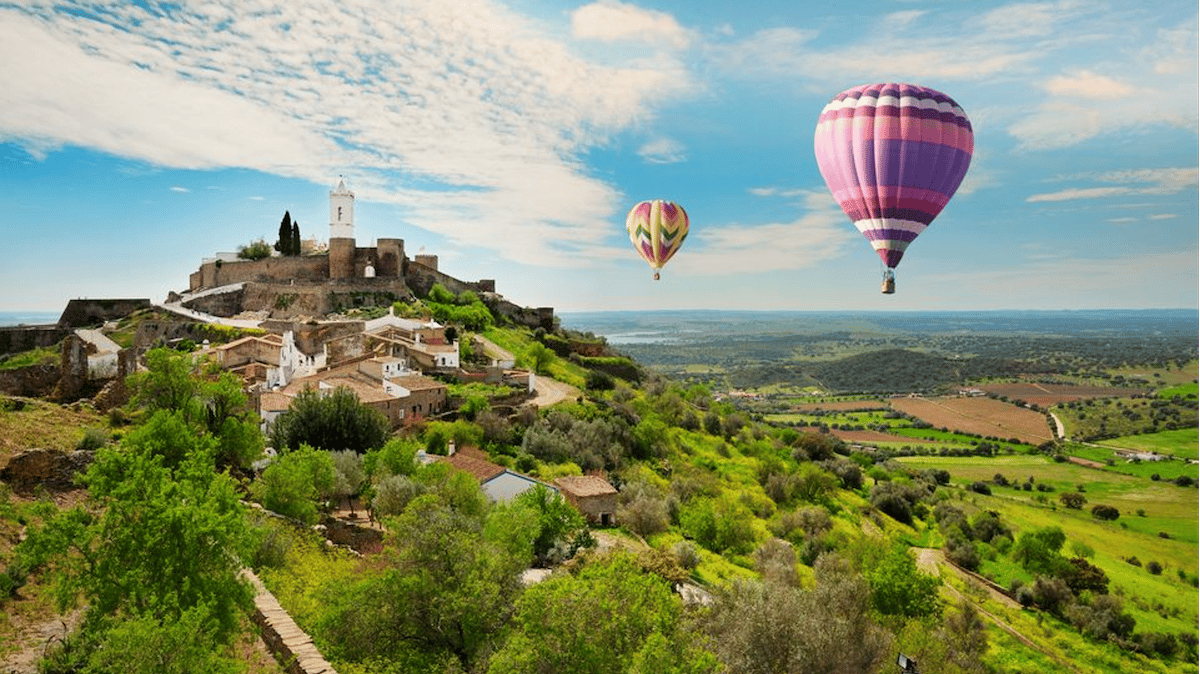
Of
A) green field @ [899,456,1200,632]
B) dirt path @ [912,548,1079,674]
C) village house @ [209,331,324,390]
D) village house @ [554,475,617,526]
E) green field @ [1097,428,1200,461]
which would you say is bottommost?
green field @ [899,456,1200,632]

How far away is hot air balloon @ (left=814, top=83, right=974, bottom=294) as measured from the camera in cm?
2016

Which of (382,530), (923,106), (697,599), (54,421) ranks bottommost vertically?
(697,599)

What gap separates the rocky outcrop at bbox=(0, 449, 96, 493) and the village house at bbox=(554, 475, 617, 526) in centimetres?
1481

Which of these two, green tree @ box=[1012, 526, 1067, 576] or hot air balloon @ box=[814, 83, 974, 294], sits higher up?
hot air balloon @ box=[814, 83, 974, 294]

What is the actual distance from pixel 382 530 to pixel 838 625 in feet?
37.4

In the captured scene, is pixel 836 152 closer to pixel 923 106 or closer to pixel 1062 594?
pixel 923 106

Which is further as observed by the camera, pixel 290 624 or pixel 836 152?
pixel 836 152

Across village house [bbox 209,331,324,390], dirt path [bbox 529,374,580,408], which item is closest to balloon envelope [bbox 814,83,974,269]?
dirt path [bbox 529,374,580,408]

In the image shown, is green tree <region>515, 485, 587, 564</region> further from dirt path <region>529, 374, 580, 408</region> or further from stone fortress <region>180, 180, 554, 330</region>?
stone fortress <region>180, 180, 554, 330</region>

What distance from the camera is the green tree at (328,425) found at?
83.7ft

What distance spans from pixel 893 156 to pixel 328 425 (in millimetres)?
19931

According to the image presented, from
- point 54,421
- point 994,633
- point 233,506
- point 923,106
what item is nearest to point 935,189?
point 923,106

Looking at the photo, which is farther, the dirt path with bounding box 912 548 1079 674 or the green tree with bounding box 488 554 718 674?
the dirt path with bounding box 912 548 1079 674

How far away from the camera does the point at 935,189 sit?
68.4 ft
